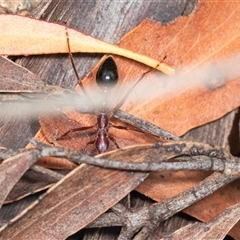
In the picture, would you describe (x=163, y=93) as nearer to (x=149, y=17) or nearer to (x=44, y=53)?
(x=149, y=17)

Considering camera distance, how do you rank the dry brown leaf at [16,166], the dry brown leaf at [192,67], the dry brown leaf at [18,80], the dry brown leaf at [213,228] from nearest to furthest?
the dry brown leaf at [16,166], the dry brown leaf at [213,228], the dry brown leaf at [18,80], the dry brown leaf at [192,67]

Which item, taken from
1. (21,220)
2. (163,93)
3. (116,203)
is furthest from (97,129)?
(21,220)

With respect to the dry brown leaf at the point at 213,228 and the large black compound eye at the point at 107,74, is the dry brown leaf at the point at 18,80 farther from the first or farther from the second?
the dry brown leaf at the point at 213,228

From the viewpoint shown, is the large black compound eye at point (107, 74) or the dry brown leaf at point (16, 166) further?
the large black compound eye at point (107, 74)

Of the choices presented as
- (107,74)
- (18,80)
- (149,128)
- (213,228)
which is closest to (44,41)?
(18,80)

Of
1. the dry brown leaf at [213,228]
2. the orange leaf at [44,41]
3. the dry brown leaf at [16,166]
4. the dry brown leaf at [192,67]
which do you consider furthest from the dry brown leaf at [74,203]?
the orange leaf at [44,41]

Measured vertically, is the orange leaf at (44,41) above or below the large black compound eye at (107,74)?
above

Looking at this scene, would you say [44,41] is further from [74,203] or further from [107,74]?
[74,203]

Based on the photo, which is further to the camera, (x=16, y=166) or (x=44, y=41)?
(x=44, y=41)

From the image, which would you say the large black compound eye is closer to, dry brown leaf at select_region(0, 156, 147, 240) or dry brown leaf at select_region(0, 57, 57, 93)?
dry brown leaf at select_region(0, 57, 57, 93)
